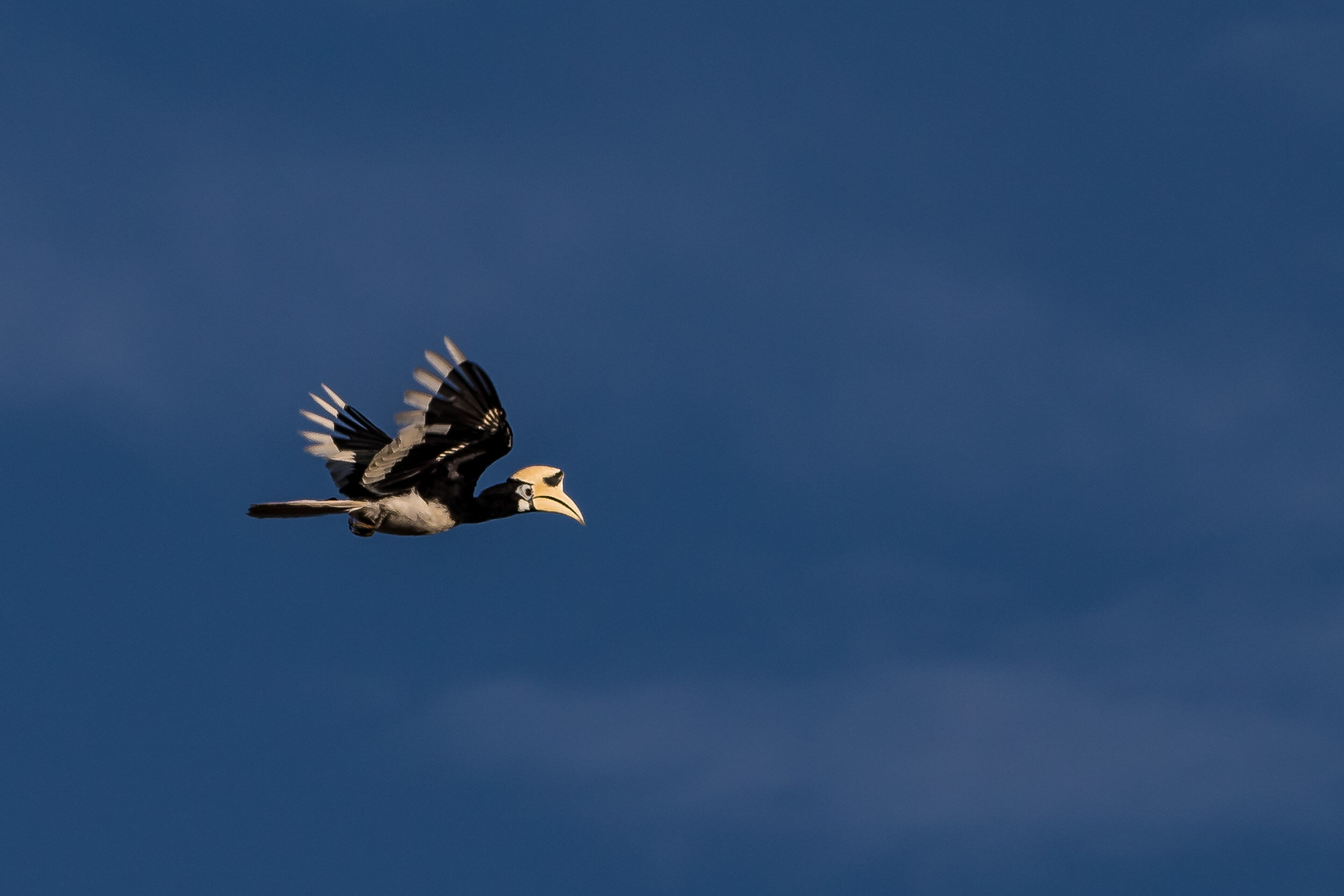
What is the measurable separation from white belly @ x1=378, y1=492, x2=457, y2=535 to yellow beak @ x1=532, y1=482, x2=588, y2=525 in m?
1.76

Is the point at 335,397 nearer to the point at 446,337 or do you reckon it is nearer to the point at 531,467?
the point at 531,467

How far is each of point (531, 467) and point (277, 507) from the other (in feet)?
18.0

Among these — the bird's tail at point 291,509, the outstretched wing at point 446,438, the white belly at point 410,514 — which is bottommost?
the bird's tail at point 291,509

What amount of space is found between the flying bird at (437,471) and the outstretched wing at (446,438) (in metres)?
0.01

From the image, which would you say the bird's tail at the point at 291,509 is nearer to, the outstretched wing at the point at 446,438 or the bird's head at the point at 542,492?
the outstretched wing at the point at 446,438

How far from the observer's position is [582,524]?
126 ft

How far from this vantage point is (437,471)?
36344 mm

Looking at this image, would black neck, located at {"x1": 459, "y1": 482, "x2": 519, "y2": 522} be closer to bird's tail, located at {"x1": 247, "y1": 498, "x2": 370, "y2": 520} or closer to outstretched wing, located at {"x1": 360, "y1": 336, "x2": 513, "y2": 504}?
outstretched wing, located at {"x1": 360, "y1": 336, "x2": 513, "y2": 504}

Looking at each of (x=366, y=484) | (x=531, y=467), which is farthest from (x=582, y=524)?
(x=366, y=484)

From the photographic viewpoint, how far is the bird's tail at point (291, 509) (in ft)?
114

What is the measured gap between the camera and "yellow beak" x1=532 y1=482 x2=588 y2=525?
37594 millimetres

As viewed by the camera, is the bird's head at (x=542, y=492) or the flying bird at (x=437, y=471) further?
the bird's head at (x=542, y=492)

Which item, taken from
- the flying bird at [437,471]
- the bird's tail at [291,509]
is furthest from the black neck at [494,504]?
the bird's tail at [291,509]

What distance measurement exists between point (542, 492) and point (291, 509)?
5.26m
